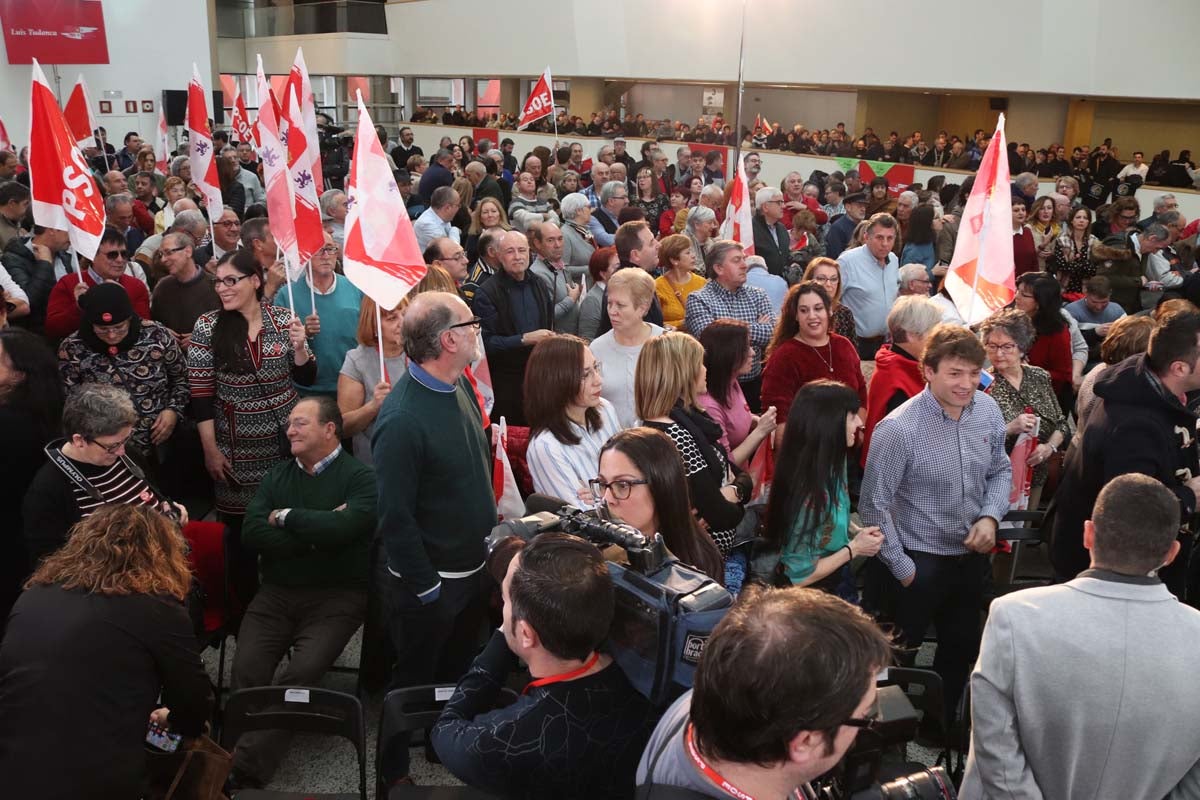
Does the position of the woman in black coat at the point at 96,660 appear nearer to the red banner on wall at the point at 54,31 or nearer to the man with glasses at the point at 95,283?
the man with glasses at the point at 95,283

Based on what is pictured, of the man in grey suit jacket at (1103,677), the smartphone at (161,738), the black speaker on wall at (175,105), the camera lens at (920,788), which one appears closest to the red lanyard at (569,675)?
the camera lens at (920,788)

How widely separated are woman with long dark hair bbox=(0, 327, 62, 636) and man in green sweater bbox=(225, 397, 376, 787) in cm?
81

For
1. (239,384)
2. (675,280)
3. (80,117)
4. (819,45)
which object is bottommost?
(239,384)

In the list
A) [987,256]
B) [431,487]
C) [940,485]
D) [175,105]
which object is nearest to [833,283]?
[987,256]

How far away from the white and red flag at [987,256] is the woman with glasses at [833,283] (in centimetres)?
72

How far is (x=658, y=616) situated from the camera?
197 centimetres

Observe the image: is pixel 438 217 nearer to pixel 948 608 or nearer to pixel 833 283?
pixel 833 283

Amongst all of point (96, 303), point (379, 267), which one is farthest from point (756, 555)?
point (96, 303)

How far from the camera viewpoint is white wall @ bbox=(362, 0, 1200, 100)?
53.3 feet

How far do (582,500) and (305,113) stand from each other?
3.56 metres

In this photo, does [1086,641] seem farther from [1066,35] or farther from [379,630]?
[1066,35]

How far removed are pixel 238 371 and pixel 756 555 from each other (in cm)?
244

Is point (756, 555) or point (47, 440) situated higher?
point (47, 440)

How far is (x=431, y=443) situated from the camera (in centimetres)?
331
